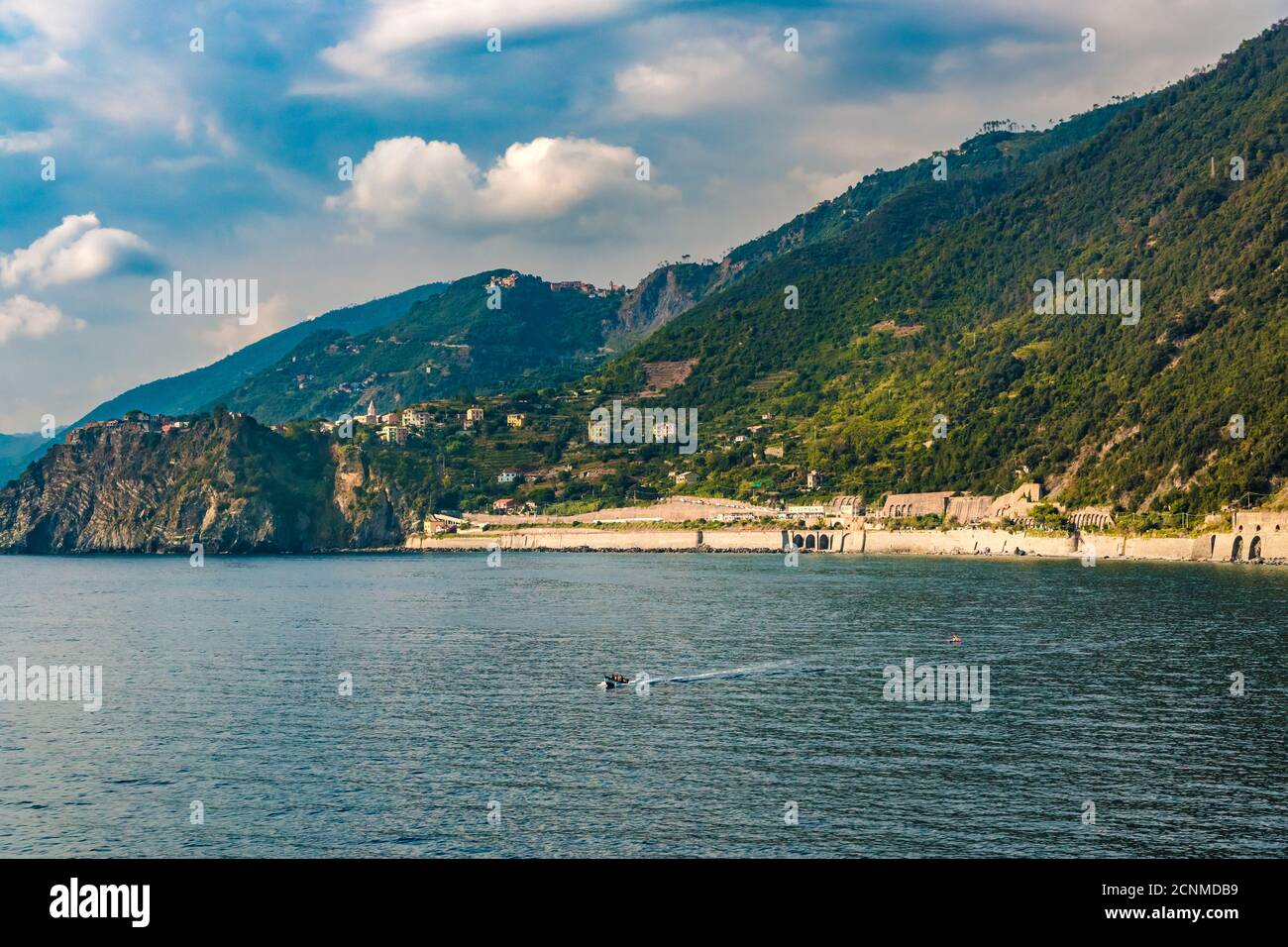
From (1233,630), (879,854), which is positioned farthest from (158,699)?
(1233,630)

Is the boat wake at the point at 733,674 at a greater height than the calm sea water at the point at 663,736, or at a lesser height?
greater

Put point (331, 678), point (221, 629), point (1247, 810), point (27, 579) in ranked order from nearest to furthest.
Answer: point (1247, 810) → point (331, 678) → point (221, 629) → point (27, 579)

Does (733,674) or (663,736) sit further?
(733,674)

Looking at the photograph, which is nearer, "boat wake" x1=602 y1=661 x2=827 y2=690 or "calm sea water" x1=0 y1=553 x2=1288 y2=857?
"calm sea water" x1=0 y1=553 x2=1288 y2=857

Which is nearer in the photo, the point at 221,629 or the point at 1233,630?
the point at 1233,630

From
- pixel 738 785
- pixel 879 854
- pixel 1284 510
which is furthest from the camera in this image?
pixel 1284 510

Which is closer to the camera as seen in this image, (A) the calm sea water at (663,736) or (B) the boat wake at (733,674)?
(A) the calm sea water at (663,736)

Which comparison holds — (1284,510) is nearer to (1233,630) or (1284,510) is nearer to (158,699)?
(1233,630)

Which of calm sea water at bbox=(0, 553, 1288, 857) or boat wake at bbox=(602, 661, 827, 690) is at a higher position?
boat wake at bbox=(602, 661, 827, 690)
